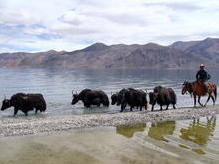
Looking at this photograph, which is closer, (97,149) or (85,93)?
(97,149)

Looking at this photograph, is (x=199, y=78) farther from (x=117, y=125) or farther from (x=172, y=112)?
(x=117, y=125)

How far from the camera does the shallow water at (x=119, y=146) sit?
10.1 meters

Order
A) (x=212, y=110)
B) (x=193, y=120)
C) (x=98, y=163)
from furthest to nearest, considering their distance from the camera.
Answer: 1. (x=212, y=110)
2. (x=193, y=120)
3. (x=98, y=163)

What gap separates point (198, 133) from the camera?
45.4ft

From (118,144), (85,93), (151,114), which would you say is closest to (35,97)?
(85,93)

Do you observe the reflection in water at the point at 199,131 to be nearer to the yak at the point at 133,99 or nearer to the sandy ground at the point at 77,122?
the sandy ground at the point at 77,122

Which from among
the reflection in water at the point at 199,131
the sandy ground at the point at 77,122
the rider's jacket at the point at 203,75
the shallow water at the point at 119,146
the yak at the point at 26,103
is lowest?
the shallow water at the point at 119,146

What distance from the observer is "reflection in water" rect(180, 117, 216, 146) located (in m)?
12.7

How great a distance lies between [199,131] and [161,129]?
143 cm

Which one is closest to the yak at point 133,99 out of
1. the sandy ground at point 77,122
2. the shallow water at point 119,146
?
the sandy ground at point 77,122

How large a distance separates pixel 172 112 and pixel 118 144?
7622 millimetres

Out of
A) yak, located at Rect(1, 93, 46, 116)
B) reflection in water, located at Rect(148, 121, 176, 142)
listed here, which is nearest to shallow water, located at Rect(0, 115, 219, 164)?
reflection in water, located at Rect(148, 121, 176, 142)

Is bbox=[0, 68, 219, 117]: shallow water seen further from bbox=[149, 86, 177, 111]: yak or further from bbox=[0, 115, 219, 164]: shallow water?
bbox=[0, 115, 219, 164]: shallow water

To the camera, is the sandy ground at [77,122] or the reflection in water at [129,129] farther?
the sandy ground at [77,122]
